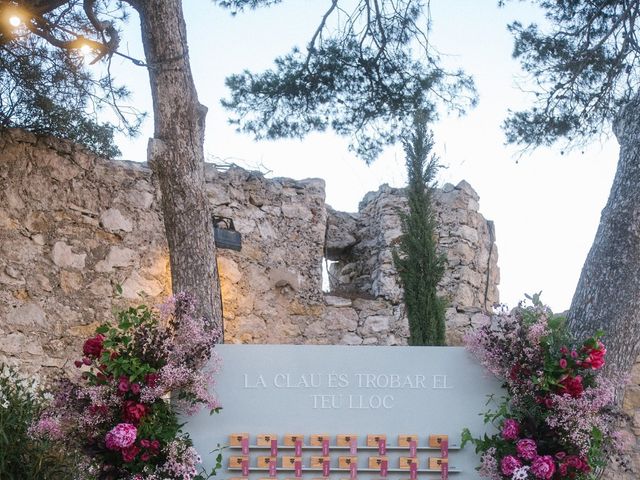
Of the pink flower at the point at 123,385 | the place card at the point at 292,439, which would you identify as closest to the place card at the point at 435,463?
the place card at the point at 292,439

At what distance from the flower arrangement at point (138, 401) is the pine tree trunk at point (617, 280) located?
6.91ft

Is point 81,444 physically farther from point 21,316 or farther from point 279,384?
point 21,316

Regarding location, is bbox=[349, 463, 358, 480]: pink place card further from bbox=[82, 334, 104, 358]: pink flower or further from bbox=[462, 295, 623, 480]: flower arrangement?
bbox=[82, 334, 104, 358]: pink flower

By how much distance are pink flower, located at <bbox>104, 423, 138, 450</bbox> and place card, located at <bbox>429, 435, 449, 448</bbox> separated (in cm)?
150

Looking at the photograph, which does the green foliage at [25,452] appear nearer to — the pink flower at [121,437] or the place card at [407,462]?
the pink flower at [121,437]

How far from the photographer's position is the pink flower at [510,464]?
4133 mm

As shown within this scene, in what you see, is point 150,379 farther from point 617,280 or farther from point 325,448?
point 617,280

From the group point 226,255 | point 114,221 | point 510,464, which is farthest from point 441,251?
point 510,464

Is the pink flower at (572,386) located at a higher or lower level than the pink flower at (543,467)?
higher

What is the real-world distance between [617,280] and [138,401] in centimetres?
266

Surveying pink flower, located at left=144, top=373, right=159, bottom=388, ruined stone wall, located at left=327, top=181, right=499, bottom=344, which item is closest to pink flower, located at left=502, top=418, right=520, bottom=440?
pink flower, located at left=144, top=373, right=159, bottom=388

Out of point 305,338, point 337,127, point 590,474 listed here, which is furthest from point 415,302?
point 590,474

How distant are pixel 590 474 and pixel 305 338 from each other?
3857mm

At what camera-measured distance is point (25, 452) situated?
4.45 metres
